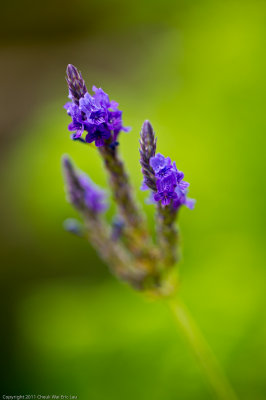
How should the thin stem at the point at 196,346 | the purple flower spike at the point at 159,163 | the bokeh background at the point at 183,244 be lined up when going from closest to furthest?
the purple flower spike at the point at 159,163 → the thin stem at the point at 196,346 → the bokeh background at the point at 183,244

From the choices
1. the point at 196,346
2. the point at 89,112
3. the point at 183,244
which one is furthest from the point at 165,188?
the point at 183,244

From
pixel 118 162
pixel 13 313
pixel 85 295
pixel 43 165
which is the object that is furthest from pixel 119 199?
pixel 13 313

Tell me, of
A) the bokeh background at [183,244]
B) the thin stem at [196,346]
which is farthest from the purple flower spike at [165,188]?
the bokeh background at [183,244]

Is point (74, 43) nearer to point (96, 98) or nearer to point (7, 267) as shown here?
point (7, 267)

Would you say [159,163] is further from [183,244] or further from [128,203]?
[183,244]

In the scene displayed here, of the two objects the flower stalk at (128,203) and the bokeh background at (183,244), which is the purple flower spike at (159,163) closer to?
the flower stalk at (128,203)

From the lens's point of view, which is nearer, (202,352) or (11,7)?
(202,352)
